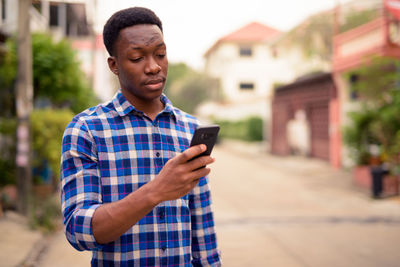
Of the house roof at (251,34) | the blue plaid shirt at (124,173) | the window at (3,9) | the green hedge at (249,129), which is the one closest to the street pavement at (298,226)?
the blue plaid shirt at (124,173)

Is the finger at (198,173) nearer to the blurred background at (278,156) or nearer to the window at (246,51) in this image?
the blurred background at (278,156)

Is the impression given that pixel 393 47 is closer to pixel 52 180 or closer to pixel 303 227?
pixel 303 227

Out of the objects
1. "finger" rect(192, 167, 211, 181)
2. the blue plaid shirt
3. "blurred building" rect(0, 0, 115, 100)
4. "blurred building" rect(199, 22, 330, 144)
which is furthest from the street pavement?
→ "blurred building" rect(199, 22, 330, 144)

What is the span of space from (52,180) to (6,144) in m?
1.57

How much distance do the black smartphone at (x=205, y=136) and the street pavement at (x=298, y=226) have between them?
152 inches

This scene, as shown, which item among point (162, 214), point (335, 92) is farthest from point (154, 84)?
point (335, 92)

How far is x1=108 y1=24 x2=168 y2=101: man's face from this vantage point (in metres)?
1.43

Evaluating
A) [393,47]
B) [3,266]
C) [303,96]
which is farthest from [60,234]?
[303,96]

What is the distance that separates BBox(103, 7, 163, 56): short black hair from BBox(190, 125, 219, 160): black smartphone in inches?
20.0

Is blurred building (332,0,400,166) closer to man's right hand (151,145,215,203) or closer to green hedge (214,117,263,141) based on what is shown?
man's right hand (151,145,215,203)

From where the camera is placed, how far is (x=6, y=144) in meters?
7.69

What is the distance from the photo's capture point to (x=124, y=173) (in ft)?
4.72

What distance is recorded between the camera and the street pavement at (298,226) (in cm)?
497

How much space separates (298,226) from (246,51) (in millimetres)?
30442
